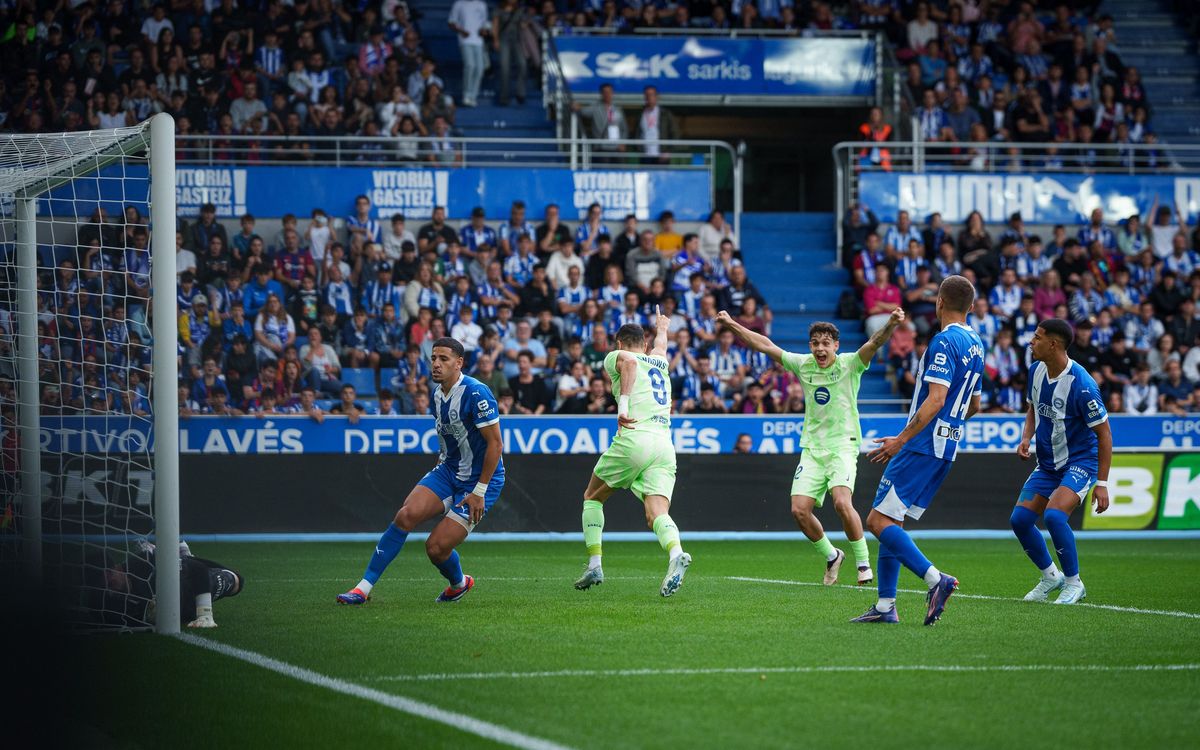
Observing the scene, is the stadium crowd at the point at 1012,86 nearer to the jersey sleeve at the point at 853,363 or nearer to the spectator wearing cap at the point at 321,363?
the spectator wearing cap at the point at 321,363

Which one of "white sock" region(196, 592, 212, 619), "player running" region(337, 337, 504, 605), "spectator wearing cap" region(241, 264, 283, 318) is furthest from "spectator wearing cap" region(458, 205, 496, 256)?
"white sock" region(196, 592, 212, 619)

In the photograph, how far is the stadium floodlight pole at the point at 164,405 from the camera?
328 inches

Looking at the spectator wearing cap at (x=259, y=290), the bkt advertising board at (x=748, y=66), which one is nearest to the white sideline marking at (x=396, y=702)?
the spectator wearing cap at (x=259, y=290)

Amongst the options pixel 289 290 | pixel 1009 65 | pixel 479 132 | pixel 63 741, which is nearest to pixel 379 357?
pixel 289 290

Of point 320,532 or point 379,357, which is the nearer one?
point 320,532

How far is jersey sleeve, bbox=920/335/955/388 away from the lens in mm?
8617

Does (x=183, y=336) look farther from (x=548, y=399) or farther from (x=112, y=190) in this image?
(x=548, y=399)

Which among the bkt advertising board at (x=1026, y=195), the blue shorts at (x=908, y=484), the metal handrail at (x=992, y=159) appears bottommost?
the blue shorts at (x=908, y=484)

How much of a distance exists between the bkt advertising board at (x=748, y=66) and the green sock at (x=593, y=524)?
686 inches

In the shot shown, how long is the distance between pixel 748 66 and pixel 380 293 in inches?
395

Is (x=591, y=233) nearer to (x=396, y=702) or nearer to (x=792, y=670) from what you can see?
(x=792, y=670)

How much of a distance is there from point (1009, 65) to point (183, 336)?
1721cm

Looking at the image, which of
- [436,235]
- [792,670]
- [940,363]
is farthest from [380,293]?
[792,670]

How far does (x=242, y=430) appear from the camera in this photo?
61.9ft
